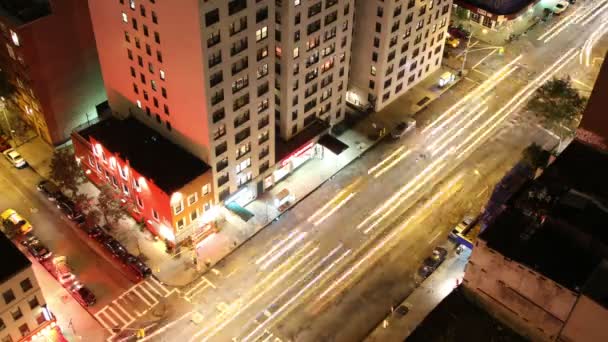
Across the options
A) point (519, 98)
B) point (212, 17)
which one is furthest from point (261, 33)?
point (519, 98)

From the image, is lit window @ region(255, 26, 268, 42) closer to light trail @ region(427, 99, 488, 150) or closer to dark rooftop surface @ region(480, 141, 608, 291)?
dark rooftop surface @ region(480, 141, 608, 291)

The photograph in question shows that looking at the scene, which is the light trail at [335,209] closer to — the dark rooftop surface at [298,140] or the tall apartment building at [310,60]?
the dark rooftop surface at [298,140]

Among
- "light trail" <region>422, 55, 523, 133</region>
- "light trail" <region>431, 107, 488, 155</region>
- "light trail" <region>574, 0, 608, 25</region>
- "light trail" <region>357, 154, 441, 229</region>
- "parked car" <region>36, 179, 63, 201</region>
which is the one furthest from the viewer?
"light trail" <region>574, 0, 608, 25</region>

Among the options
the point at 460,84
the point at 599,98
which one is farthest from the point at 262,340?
the point at 460,84

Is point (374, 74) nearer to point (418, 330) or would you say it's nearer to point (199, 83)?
point (199, 83)

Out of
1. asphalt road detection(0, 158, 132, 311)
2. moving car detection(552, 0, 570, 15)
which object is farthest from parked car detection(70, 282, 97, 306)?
moving car detection(552, 0, 570, 15)

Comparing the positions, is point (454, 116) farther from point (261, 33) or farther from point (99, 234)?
point (99, 234)
